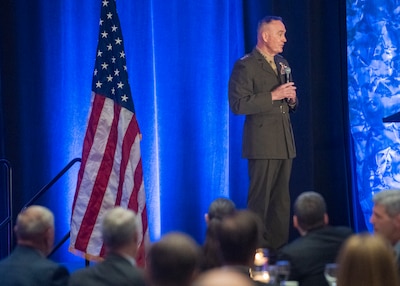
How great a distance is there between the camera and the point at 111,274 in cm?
330

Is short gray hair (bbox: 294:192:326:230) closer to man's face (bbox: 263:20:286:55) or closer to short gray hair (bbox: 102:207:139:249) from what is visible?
short gray hair (bbox: 102:207:139:249)

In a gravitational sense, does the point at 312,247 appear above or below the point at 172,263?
below

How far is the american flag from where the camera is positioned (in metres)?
5.64

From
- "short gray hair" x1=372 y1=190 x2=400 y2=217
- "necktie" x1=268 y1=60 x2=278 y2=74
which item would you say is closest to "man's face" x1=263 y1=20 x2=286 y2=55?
"necktie" x1=268 y1=60 x2=278 y2=74

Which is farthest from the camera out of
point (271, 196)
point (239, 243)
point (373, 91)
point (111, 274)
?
point (373, 91)

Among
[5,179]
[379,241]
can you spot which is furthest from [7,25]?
[379,241]

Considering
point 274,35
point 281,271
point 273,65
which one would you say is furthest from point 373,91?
point 281,271

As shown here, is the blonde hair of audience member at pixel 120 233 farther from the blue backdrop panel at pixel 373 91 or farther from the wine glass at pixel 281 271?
the blue backdrop panel at pixel 373 91

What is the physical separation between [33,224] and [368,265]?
1752 mm

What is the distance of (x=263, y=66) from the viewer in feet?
19.3

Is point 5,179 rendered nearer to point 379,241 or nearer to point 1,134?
point 1,134

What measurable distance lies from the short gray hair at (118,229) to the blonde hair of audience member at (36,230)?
0.36 meters

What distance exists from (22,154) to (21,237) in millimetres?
3198

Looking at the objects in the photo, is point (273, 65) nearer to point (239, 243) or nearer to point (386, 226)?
point (386, 226)
